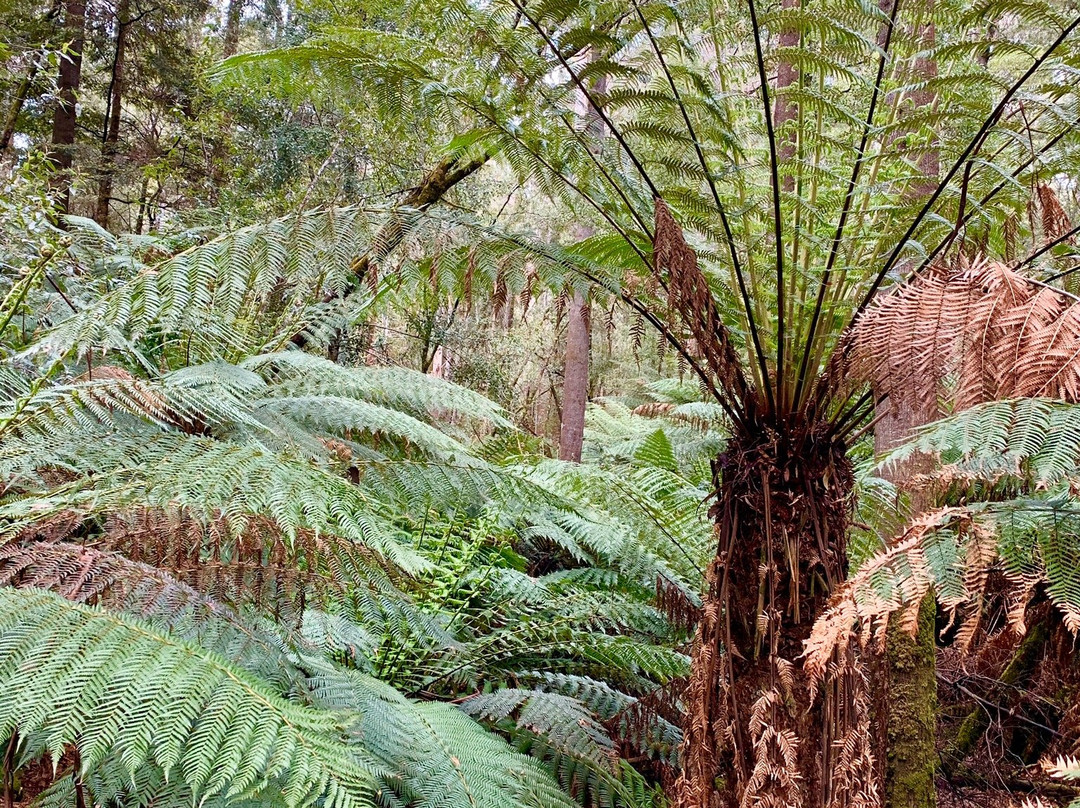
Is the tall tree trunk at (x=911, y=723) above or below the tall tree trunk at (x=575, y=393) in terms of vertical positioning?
below

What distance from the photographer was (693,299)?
4.78 ft

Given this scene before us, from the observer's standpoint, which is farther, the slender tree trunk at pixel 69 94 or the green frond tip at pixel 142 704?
the slender tree trunk at pixel 69 94

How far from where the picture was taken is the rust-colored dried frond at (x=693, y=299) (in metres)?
1.44

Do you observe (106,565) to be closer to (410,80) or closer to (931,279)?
(410,80)

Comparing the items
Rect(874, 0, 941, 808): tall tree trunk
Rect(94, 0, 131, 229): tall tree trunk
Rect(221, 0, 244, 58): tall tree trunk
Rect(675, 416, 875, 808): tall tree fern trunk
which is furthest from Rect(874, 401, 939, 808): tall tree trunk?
Rect(221, 0, 244, 58): tall tree trunk

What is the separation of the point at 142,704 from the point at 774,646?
3.70 ft

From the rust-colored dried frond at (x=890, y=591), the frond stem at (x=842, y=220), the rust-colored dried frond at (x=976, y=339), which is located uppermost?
the frond stem at (x=842, y=220)

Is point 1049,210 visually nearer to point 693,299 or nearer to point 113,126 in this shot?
point 693,299

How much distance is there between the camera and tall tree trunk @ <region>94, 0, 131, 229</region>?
23.1ft

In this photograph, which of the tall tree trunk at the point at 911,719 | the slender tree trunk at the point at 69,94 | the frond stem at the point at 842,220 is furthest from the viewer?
the slender tree trunk at the point at 69,94

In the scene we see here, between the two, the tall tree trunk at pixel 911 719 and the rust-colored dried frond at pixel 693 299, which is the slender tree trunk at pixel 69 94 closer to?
the rust-colored dried frond at pixel 693 299

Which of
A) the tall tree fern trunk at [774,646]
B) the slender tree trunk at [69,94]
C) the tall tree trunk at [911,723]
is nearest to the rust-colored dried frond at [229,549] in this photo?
the tall tree fern trunk at [774,646]

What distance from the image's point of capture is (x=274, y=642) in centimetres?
157

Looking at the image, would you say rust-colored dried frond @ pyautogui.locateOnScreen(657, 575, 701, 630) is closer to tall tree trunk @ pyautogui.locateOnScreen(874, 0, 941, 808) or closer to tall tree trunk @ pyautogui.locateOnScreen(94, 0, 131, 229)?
tall tree trunk @ pyautogui.locateOnScreen(874, 0, 941, 808)
